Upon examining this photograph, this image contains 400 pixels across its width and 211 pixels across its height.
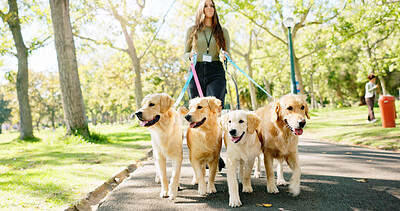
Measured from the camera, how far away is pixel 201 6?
17.0 ft

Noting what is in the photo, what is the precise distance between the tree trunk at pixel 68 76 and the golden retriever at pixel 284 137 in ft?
28.7

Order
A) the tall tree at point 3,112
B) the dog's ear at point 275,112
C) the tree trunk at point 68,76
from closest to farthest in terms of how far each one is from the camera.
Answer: the dog's ear at point 275,112 → the tree trunk at point 68,76 → the tall tree at point 3,112

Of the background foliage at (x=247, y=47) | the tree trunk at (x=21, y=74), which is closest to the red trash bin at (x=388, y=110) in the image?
the background foliage at (x=247, y=47)

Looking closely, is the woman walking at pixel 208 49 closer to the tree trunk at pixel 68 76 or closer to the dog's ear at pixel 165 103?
the dog's ear at pixel 165 103

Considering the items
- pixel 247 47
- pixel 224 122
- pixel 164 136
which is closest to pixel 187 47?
pixel 224 122

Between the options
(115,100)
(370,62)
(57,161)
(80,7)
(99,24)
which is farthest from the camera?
(115,100)

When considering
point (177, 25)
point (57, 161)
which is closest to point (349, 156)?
point (57, 161)

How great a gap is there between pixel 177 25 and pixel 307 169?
28.2 metres

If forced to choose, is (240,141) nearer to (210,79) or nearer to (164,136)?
(164,136)

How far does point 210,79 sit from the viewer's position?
17.1ft

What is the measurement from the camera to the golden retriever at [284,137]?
3914mm

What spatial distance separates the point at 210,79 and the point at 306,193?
253cm

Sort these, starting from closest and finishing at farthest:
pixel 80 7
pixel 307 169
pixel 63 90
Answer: pixel 307 169 → pixel 63 90 → pixel 80 7

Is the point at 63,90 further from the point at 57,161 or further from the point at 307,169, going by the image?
the point at 307,169
